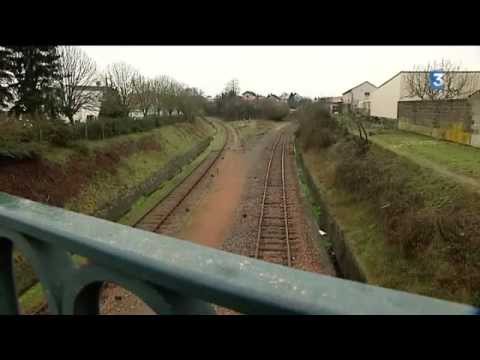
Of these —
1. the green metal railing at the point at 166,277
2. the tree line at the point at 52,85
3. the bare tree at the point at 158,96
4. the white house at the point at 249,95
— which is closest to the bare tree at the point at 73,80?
the tree line at the point at 52,85

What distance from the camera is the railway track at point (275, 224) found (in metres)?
12.5

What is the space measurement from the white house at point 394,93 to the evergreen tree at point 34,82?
36590 mm

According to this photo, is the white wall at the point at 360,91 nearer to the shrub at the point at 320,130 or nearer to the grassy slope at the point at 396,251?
the shrub at the point at 320,130

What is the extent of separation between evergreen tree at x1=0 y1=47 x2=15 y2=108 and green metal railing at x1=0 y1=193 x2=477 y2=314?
27.4 meters

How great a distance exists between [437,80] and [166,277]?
146 feet

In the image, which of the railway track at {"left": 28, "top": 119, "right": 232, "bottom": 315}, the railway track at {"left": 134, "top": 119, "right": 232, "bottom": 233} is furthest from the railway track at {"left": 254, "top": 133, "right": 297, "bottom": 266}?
the railway track at {"left": 28, "top": 119, "right": 232, "bottom": 315}

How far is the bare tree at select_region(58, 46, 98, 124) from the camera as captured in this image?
28766 millimetres

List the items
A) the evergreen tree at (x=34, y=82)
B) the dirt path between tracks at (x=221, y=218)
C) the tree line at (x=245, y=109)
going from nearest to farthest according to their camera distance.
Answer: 1. the dirt path between tracks at (x=221, y=218)
2. the evergreen tree at (x=34, y=82)
3. the tree line at (x=245, y=109)

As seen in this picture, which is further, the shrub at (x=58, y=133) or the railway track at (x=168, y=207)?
the shrub at (x=58, y=133)

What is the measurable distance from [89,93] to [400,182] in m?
27.9

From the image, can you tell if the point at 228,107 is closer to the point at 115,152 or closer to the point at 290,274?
the point at 115,152

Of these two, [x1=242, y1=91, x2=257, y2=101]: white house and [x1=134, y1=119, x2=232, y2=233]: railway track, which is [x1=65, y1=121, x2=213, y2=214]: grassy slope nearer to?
[x1=134, y1=119, x2=232, y2=233]: railway track
